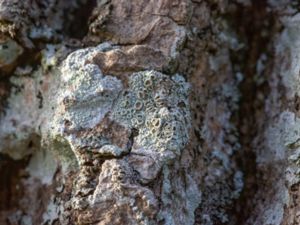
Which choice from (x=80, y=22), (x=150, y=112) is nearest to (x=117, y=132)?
(x=150, y=112)

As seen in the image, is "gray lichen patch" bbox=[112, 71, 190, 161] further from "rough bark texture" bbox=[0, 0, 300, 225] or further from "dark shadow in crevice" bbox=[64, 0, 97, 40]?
"dark shadow in crevice" bbox=[64, 0, 97, 40]

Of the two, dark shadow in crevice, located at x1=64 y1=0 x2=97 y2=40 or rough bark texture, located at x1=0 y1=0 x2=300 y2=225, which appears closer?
rough bark texture, located at x1=0 y1=0 x2=300 y2=225

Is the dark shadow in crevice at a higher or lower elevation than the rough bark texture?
higher

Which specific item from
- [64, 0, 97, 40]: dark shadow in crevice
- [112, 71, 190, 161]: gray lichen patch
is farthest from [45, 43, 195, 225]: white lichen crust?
[64, 0, 97, 40]: dark shadow in crevice

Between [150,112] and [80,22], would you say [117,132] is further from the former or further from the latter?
[80,22]

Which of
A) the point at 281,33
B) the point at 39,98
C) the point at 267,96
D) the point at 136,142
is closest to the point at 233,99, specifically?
the point at 267,96

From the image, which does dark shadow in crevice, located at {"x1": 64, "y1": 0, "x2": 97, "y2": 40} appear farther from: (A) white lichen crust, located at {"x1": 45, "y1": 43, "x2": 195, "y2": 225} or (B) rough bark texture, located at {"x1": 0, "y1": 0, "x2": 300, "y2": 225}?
(A) white lichen crust, located at {"x1": 45, "y1": 43, "x2": 195, "y2": 225}

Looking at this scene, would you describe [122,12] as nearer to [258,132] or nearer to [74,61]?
[74,61]

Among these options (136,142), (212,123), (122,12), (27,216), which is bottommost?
(27,216)

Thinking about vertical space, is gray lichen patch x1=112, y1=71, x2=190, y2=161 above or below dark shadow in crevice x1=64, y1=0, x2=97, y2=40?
below
